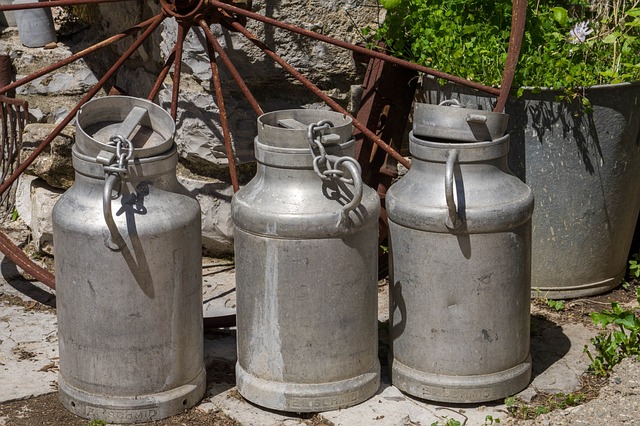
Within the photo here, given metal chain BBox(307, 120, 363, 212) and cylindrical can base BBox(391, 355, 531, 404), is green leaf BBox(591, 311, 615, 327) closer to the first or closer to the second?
cylindrical can base BBox(391, 355, 531, 404)

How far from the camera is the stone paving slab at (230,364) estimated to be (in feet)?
10.2

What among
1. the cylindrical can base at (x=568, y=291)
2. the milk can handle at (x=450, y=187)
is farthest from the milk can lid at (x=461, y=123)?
the cylindrical can base at (x=568, y=291)

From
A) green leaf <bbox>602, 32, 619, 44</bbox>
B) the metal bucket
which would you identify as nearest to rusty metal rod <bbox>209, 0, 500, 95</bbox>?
green leaf <bbox>602, 32, 619, 44</bbox>

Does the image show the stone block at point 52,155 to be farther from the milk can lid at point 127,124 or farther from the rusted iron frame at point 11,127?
the milk can lid at point 127,124

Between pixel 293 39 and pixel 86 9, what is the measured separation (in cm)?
127

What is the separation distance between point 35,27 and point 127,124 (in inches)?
73.5

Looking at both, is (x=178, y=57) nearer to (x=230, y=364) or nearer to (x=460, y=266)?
(x=230, y=364)

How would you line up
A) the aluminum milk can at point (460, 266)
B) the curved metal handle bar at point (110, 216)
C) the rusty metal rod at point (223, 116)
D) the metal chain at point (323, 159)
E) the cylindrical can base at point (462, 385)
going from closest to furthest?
the curved metal handle bar at point (110, 216), the metal chain at point (323, 159), the aluminum milk can at point (460, 266), the cylindrical can base at point (462, 385), the rusty metal rod at point (223, 116)

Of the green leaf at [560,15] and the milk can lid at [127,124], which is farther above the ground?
the green leaf at [560,15]

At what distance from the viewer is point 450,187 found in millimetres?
2902

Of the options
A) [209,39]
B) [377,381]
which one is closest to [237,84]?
[209,39]

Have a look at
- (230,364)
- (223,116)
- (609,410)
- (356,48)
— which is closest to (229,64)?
(223,116)

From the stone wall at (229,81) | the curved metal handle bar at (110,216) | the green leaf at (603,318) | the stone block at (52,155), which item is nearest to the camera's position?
the curved metal handle bar at (110,216)

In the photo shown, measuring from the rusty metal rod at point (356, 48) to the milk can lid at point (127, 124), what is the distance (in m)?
0.67
